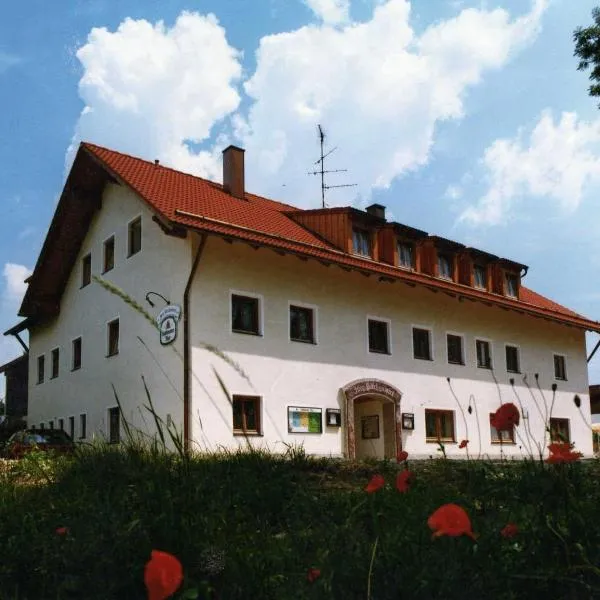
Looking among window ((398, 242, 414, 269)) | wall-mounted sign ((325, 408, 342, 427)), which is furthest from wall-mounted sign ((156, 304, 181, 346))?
window ((398, 242, 414, 269))

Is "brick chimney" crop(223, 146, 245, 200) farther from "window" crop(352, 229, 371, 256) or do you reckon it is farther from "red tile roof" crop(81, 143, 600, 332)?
"window" crop(352, 229, 371, 256)

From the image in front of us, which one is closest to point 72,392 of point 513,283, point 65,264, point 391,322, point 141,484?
point 65,264

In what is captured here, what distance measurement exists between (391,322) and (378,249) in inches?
99.8

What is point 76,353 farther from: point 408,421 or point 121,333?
point 408,421

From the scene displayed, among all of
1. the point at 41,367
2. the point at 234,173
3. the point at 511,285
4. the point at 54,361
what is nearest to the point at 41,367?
the point at 41,367

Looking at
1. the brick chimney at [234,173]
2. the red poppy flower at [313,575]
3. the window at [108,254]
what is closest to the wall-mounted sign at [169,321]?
the window at [108,254]

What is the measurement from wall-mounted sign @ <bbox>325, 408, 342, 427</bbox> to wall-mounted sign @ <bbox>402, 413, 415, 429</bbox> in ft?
8.21

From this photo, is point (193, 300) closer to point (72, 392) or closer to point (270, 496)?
point (72, 392)

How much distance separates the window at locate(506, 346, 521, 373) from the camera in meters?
26.9

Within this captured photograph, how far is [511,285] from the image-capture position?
2897 centimetres

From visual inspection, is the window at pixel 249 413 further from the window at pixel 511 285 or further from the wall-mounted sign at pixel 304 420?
the window at pixel 511 285

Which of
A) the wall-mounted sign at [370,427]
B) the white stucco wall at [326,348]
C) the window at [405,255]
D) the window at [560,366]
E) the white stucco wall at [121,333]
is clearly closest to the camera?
the white stucco wall at [326,348]

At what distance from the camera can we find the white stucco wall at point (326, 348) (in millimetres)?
18484

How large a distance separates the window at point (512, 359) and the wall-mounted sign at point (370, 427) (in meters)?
6.19
